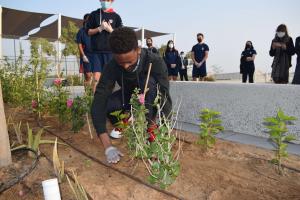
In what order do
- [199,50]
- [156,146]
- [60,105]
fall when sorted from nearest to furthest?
1. [156,146]
2. [60,105]
3. [199,50]

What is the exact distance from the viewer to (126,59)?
2391 millimetres

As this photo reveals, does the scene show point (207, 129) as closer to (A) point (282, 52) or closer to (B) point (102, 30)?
(B) point (102, 30)

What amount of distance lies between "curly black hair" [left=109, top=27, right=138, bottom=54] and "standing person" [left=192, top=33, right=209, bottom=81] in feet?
16.3

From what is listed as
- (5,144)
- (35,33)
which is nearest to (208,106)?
(5,144)

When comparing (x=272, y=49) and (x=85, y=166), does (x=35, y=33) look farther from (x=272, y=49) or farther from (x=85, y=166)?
(x=85, y=166)

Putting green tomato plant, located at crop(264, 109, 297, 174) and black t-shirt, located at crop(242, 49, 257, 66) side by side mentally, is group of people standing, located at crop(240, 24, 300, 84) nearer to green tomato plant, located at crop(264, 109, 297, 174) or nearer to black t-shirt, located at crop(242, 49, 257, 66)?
black t-shirt, located at crop(242, 49, 257, 66)

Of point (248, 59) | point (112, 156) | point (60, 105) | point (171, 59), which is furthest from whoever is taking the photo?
point (171, 59)

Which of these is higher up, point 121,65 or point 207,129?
point 121,65

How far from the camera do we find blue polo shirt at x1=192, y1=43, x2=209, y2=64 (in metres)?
7.10

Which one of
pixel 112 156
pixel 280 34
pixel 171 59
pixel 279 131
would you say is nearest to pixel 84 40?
pixel 112 156

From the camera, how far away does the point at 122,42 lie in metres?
2.27

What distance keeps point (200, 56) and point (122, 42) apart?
16.8ft

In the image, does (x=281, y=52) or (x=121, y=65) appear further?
(x=281, y=52)

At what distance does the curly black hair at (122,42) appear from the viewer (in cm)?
227
